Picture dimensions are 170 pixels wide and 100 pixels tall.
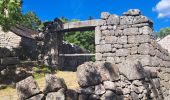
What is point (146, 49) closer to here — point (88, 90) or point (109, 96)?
point (109, 96)

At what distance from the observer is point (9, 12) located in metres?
15.2

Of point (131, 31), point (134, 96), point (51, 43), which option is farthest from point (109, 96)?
point (51, 43)

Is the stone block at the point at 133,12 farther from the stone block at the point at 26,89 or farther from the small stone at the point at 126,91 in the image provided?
the stone block at the point at 26,89

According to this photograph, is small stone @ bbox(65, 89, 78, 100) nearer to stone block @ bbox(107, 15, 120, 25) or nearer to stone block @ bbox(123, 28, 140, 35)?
stone block @ bbox(123, 28, 140, 35)

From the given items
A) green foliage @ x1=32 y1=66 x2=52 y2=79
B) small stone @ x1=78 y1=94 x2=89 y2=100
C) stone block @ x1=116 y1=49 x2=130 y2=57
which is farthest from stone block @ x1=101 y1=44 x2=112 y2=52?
small stone @ x1=78 y1=94 x2=89 y2=100

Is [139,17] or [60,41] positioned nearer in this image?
[139,17]

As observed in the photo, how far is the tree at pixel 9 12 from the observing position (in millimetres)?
14891

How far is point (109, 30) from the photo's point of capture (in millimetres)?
15031

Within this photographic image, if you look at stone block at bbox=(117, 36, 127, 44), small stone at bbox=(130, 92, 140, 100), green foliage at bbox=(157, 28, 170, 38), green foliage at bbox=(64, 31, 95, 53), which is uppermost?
green foliage at bbox=(157, 28, 170, 38)

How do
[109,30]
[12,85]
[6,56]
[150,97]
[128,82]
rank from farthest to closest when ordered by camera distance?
[6,56]
[109,30]
[12,85]
[150,97]
[128,82]

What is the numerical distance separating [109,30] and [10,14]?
480 cm

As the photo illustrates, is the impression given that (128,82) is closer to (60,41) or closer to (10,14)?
(10,14)

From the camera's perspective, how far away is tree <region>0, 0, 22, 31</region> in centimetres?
1489

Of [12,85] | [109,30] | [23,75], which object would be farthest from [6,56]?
[109,30]
